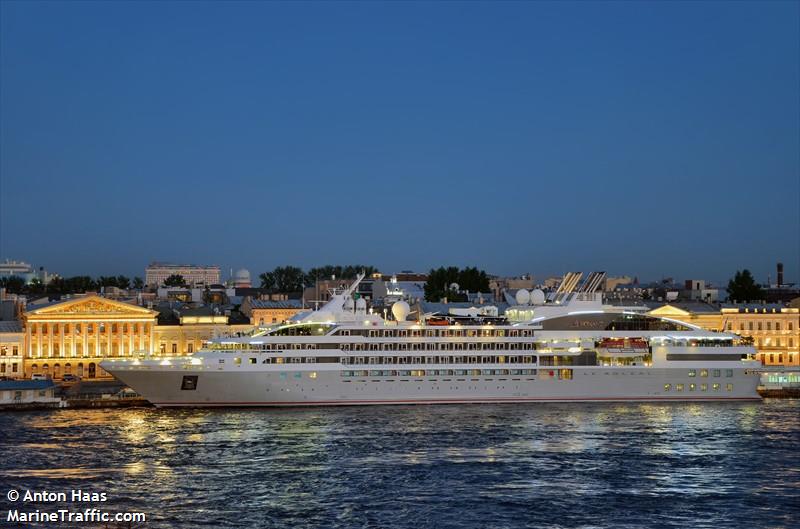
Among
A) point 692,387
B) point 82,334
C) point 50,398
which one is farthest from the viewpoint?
point 82,334

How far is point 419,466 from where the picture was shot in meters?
36.1

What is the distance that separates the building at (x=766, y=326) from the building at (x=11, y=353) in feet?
143

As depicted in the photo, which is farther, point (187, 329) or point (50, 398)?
point (187, 329)

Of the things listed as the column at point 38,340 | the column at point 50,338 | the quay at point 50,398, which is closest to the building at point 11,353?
the column at point 38,340

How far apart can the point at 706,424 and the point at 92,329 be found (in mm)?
43468

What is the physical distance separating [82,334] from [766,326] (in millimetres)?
48675

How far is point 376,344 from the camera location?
54344 mm

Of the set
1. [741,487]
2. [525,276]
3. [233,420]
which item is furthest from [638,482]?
[525,276]

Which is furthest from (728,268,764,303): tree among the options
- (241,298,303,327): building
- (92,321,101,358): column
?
(92,321,101,358): column

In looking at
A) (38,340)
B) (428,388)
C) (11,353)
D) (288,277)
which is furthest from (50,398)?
(288,277)

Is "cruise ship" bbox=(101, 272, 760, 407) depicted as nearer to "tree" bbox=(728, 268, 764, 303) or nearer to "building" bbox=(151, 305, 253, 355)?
"building" bbox=(151, 305, 253, 355)

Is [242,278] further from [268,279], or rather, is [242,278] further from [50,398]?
[50,398]

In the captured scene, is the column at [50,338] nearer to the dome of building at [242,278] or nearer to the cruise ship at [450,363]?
the cruise ship at [450,363]

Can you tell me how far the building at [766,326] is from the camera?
7694 cm
